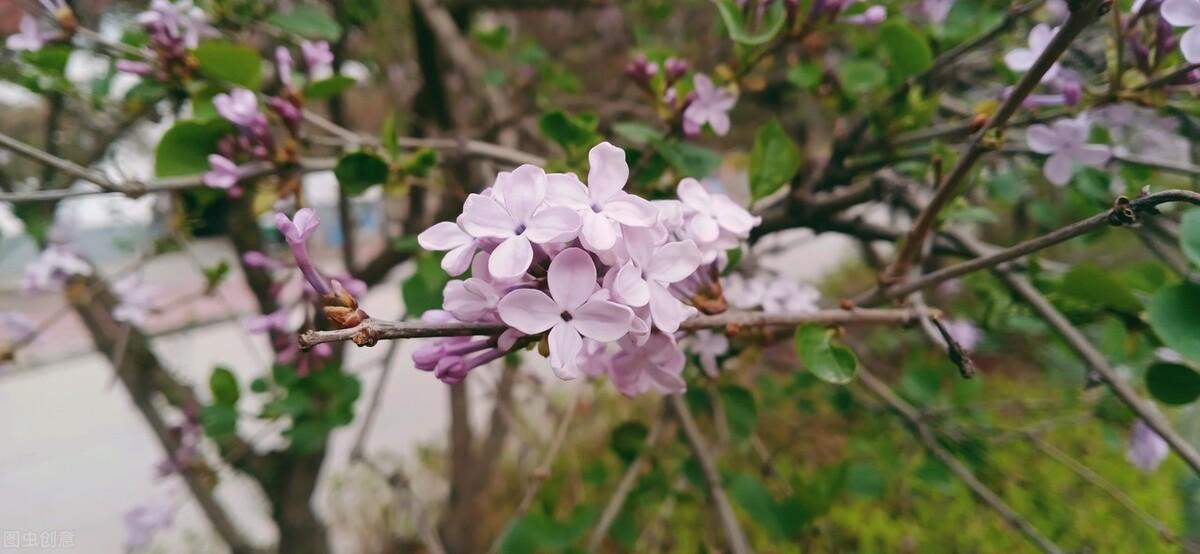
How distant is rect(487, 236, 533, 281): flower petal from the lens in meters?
0.27

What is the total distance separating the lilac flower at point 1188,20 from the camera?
1.22ft

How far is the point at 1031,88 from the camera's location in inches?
14.7

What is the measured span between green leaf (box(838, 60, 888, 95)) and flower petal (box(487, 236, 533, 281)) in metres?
0.52

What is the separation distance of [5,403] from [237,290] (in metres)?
2.42

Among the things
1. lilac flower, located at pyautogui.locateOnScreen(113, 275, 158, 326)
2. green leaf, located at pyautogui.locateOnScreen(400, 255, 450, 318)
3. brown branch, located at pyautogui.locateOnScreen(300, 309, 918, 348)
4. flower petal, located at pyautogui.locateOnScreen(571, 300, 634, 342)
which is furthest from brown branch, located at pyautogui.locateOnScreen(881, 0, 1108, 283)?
lilac flower, located at pyautogui.locateOnScreen(113, 275, 158, 326)

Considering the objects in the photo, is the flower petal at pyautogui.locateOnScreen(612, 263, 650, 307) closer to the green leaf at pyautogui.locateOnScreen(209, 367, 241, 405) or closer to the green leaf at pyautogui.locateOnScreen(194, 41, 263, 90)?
the green leaf at pyautogui.locateOnScreen(194, 41, 263, 90)

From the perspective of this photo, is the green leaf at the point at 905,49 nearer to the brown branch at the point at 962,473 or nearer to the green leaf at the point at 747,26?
the green leaf at the point at 747,26

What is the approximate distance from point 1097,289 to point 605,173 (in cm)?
40

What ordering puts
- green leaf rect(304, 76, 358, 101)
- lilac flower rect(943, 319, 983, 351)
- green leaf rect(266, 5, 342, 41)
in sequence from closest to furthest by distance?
green leaf rect(304, 76, 358, 101), green leaf rect(266, 5, 342, 41), lilac flower rect(943, 319, 983, 351)

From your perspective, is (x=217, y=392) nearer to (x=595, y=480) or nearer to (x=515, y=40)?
(x=595, y=480)

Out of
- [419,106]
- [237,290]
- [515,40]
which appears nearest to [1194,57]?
[419,106]

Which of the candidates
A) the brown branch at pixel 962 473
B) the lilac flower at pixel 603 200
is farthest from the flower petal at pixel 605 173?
the brown branch at pixel 962 473

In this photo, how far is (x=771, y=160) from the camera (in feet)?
1.67

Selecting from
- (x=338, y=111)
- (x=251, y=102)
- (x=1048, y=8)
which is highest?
(x=1048, y=8)
